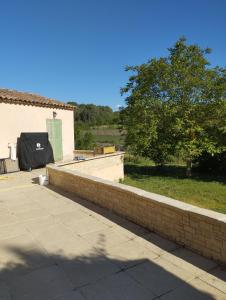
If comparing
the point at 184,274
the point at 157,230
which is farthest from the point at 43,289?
the point at 157,230

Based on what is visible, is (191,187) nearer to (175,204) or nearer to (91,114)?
(175,204)

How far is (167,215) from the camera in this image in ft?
17.6

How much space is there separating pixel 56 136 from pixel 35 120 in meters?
1.73

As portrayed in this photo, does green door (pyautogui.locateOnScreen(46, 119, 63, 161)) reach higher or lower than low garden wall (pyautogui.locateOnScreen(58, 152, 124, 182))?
higher

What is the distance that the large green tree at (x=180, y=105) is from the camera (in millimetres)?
15312

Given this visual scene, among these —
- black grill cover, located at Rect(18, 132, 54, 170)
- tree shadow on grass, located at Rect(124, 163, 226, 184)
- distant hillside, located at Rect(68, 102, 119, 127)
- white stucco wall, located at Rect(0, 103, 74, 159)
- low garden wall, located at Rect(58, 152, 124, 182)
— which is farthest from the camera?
distant hillside, located at Rect(68, 102, 119, 127)

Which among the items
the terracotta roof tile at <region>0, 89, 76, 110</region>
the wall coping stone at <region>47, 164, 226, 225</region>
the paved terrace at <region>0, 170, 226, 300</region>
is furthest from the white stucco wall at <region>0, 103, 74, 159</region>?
the wall coping stone at <region>47, 164, 226, 225</region>

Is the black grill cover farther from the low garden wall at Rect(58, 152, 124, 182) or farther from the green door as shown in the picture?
the low garden wall at Rect(58, 152, 124, 182)

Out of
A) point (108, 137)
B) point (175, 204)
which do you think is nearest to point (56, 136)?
point (175, 204)

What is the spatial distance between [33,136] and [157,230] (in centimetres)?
991

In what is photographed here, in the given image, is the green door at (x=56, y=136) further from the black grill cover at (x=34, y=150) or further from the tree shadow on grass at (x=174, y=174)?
the tree shadow on grass at (x=174, y=174)

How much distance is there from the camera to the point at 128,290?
3.75m

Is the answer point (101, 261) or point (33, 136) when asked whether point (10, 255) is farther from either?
point (33, 136)

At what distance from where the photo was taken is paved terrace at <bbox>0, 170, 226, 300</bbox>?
3.73 meters
